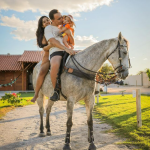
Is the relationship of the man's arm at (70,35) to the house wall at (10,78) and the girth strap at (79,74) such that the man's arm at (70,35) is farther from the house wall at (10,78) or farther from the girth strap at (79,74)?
the house wall at (10,78)

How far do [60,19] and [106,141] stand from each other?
3.25m

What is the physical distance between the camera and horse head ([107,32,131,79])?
328 centimetres

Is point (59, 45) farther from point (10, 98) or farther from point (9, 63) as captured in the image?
point (9, 63)

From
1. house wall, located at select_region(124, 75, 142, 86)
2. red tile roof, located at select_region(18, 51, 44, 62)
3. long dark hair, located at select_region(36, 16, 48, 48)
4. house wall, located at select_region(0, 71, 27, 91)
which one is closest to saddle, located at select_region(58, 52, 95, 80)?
long dark hair, located at select_region(36, 16, 48, 48)

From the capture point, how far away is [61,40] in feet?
13.2

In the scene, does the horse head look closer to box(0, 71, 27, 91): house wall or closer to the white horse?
the white horse

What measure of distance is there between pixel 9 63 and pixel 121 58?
24.9 meters

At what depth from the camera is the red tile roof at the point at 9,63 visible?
Answer: 2437 centimetres

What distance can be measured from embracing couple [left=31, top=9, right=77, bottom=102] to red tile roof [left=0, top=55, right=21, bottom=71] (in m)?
21.3

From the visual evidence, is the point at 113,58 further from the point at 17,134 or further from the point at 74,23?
the point at 17,134

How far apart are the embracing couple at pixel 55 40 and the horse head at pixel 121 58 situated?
0.90 meters

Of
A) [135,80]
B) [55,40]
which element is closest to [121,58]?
[55,40]

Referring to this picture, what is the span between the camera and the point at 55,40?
12.2ft

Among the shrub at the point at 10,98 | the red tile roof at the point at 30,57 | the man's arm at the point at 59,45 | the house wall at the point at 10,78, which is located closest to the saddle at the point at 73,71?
the man's arm at the point at 59,45
